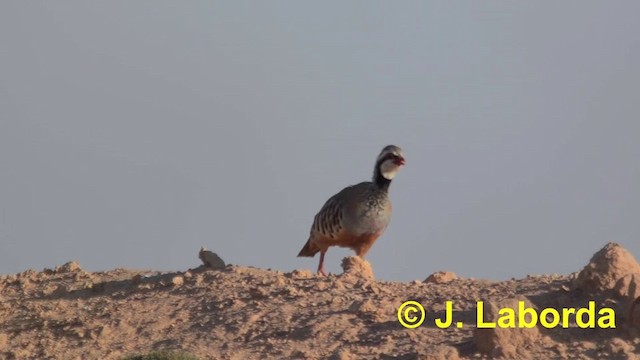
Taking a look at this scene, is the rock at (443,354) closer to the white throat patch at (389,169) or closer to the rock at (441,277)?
the rock at (441,277)

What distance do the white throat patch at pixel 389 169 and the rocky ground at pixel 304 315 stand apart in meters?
2.59

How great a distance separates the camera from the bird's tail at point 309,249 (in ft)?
55.2

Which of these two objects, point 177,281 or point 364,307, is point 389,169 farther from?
point 364,307

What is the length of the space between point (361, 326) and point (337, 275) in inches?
68.0

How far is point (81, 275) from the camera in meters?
15.2

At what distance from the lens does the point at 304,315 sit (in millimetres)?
11961

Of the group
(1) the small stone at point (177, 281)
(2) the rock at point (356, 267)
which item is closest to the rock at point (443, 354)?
(2) the rock at point (356, 267)

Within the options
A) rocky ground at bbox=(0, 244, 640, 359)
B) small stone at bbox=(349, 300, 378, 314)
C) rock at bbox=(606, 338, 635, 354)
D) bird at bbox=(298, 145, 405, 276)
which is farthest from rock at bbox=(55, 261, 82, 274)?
rock at bbox=(606, 338, 635, 354)

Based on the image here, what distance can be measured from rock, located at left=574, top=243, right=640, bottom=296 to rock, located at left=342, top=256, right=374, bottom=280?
2463 millimetres

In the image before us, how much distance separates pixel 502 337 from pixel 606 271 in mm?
1532

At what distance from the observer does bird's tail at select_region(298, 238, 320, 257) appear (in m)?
16.8

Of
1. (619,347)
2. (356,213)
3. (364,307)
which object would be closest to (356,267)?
(364,307)

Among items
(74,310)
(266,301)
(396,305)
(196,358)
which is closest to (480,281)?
(396,305)

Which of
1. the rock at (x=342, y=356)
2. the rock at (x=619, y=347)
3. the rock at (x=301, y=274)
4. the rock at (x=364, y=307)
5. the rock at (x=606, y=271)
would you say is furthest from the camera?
the rock at (x=301, y=274)
